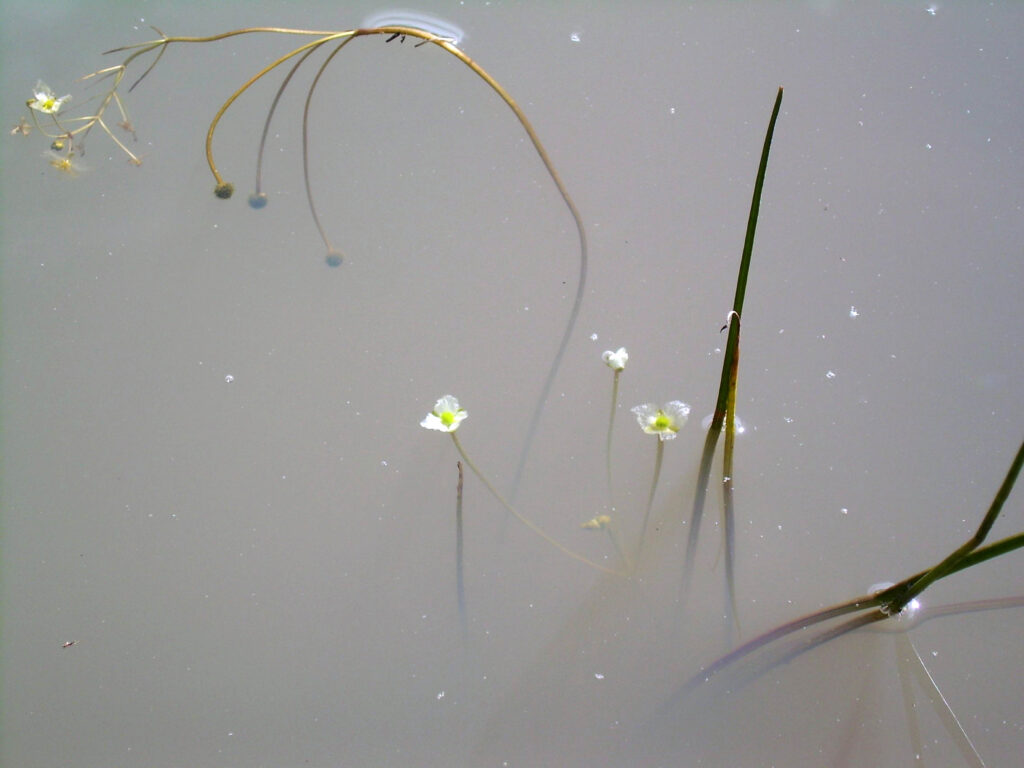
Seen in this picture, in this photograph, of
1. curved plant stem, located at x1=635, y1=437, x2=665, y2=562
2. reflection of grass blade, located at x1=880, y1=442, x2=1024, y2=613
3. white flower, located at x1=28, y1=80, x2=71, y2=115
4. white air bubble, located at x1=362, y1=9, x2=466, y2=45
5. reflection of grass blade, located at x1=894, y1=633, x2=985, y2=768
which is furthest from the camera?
white air bubble, located at x1=362, y1=9, x2=466, y2=45

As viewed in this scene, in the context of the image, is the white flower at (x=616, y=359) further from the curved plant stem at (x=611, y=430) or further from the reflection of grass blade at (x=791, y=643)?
the reflection of grass blade at (x=791, y=643)

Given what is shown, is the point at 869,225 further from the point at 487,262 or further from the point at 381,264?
the point at 381,264

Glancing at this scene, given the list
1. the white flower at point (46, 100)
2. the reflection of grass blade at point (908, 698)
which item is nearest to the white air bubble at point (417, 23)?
the white flower at point (46, 100)

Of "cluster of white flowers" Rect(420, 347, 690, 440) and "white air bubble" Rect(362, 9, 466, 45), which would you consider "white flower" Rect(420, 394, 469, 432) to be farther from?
"white air bubble" Rect(362, 9, 466, 45)

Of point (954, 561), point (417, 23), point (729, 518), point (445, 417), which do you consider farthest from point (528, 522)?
point (417, 23)

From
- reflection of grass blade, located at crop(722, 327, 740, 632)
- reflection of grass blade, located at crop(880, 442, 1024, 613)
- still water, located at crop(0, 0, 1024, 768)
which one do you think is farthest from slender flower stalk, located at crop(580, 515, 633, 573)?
reflection of grass blade, located at crop(880, 442, 1024, 613)

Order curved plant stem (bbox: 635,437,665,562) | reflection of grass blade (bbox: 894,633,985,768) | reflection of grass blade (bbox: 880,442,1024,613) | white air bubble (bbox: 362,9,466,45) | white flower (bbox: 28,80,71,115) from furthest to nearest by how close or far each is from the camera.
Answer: white air bubble (bbox: 362,9,466,45)
white flower (bbox: 28,80,71,115)
curved plant stem (bbox: 635,437,665,562)
reflection of grass blade (bbox: 894,633,985,768)
reflection of grass blade (bbox: 880,442,1024,613)
